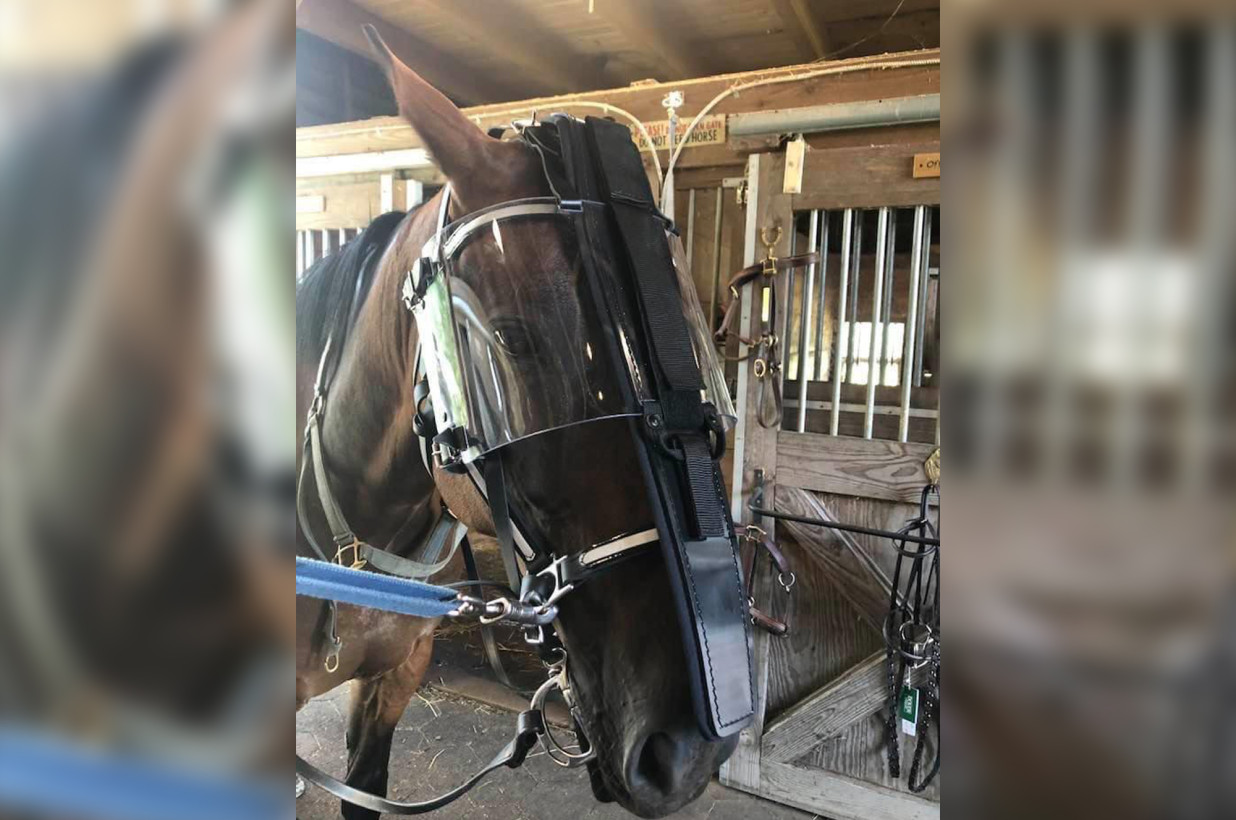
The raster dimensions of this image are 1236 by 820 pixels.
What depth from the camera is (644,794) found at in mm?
840

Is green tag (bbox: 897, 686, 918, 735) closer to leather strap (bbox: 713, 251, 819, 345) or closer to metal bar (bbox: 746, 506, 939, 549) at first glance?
metal bar (bbox: 746, 506, 939, 549)

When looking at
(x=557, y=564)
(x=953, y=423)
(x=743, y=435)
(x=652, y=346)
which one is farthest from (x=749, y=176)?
(x=953, y=423)

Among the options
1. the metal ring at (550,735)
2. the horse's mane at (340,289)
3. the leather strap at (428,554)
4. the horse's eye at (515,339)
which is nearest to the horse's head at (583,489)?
the horse's eye at (515,339)

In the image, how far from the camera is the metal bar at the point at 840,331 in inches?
83.0

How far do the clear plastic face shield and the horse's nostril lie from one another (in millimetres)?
425

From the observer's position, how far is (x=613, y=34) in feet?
7.12

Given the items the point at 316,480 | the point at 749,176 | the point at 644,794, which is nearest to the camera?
the point at 644,794

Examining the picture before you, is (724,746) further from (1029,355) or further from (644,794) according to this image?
(1029,355)

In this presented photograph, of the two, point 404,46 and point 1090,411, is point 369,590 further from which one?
point 404,46

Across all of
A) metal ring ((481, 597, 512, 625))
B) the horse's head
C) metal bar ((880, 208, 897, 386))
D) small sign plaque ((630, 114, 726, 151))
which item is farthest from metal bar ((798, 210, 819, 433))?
metal ring ((481, 597, 512, 625))

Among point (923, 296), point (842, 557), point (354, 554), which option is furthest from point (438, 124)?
point (842, 557)

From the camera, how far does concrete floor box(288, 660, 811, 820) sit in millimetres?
2248

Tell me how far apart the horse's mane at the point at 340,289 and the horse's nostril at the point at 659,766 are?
3.14 feet

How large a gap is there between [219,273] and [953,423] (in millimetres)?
275
